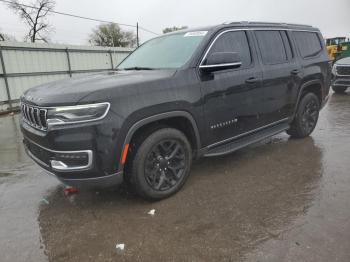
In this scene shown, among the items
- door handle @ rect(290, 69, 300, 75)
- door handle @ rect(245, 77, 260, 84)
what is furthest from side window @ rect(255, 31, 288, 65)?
door handle @ rect(245, 77, 260, 84)

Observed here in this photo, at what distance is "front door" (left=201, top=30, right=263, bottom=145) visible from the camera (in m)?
3.88

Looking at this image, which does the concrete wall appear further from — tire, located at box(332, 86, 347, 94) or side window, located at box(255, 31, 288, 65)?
tire, located at box(332, 86, 347, 94)

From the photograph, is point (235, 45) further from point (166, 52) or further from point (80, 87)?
point (80, 87)

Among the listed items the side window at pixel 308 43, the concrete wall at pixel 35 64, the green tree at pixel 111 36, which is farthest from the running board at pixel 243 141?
the green tree at pixel 111 36

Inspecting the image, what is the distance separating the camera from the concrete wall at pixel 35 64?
1194 cm

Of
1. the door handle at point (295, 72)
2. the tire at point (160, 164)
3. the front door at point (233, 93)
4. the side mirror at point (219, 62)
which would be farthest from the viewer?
the door handle at point (295, 72)

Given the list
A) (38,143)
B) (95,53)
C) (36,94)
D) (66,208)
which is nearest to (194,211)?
(66,208)

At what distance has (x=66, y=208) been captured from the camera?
3650mm

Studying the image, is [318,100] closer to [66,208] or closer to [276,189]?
[276,189]

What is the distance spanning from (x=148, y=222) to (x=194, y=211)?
51 centimetres

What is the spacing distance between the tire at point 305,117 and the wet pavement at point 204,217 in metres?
0.87

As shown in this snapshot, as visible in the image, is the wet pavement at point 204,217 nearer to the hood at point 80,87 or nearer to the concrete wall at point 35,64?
the hood at point 80,87

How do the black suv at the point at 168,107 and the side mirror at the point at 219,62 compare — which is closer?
the black suv at the point at 168,107

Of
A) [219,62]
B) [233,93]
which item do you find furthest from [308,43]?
[219,62]
